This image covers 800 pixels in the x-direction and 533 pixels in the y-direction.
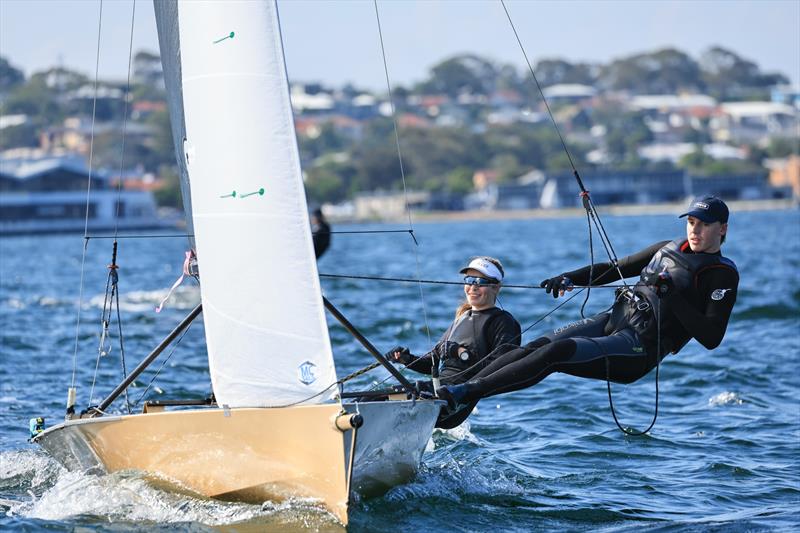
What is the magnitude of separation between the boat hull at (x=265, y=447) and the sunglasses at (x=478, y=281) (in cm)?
80

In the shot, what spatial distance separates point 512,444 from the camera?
8.23 meters

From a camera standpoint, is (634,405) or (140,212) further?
(140,212)

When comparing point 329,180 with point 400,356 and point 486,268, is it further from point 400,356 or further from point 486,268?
Result: point 486,268

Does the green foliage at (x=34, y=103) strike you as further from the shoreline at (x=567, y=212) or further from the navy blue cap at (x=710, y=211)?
the navy blue cap at (x=710, y=211)

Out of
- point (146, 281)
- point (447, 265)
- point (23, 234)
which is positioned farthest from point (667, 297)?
point (23, 234)

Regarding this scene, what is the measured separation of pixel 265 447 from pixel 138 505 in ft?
2.37

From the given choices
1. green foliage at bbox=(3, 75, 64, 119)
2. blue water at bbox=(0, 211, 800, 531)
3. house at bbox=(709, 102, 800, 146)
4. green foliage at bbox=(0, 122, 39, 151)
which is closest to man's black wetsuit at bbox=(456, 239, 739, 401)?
blue water at bbox=(0, 211, 800, 531)

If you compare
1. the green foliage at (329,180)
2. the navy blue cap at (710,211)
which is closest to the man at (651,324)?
the navy blue cap at (710,211)

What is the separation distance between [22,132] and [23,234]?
4799 centimetres

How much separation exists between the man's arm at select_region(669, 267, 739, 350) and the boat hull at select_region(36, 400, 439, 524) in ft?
4.28

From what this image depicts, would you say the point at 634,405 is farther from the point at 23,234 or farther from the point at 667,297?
the point at 23,234

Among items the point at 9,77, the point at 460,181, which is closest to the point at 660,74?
the point at 460,181

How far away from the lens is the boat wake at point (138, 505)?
5828mm

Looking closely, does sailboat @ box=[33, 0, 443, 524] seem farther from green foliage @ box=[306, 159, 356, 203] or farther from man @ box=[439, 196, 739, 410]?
green foliage @ box=[306, 159, 356, 203]
